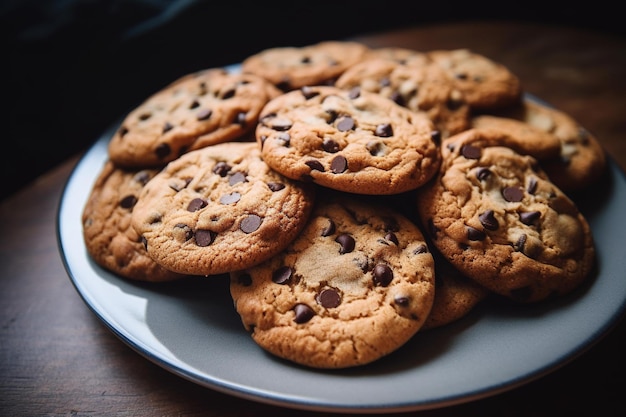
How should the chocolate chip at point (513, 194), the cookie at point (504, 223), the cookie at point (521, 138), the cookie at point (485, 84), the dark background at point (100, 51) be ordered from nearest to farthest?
the cookie at point (504, 223) < the chocolate chip at point (513, 194) < the cookie at point (521, 138) < the cookie at point (485, 84) < the dark background at point (100, 51)

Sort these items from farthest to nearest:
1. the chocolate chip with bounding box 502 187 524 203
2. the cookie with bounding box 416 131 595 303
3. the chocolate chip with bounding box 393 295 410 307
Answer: the chocolate chip with bounding box 502 187 524 203 < the cookie with bounding box 416 131 595 303 < the chocolate chip with bounding box 393 295 410 307

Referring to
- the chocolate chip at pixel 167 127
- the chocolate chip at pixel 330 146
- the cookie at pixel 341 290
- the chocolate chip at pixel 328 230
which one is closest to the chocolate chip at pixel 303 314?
the cookie at pixel 341 290

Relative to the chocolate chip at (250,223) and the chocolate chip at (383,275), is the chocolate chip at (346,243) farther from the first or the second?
the chocolate chip at (250,223)

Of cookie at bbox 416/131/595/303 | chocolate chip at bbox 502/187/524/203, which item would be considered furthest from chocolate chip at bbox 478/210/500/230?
chocolate chip at bbox 502/187/524/203

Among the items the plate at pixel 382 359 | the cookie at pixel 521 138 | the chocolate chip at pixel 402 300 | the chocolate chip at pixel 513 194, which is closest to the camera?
the plate at pixel 382 359

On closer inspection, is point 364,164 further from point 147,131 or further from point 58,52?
point 58,52

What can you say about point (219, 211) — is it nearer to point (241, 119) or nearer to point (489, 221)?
point (241, 119)

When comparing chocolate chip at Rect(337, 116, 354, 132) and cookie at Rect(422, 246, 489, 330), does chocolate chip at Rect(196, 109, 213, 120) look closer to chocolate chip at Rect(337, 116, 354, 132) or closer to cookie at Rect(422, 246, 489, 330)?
chocolate chip at Rect(337, 116, 354, 132)

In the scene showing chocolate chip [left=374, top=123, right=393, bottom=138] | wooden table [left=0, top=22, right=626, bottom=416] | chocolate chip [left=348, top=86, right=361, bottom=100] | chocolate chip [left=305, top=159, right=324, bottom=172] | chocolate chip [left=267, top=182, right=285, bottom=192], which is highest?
chocolate chip [left=348, top=86, right=361, bottom=100]
